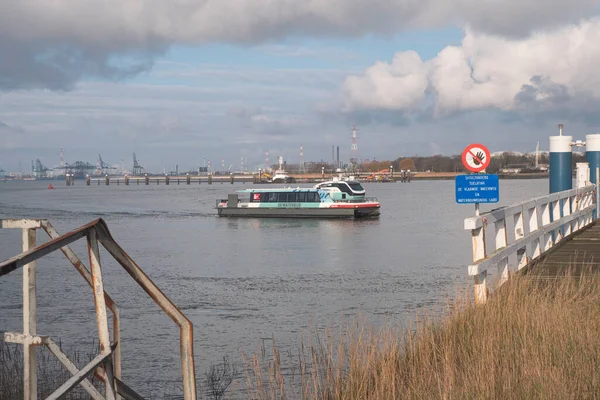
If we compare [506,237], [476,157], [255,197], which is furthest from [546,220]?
[255,197]

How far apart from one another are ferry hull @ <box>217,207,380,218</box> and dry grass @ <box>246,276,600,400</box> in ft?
170

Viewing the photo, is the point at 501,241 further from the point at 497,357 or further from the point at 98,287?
the point at 98,287

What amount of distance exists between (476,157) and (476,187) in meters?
0.92

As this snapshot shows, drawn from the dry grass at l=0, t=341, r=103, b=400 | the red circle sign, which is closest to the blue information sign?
the red circle sign

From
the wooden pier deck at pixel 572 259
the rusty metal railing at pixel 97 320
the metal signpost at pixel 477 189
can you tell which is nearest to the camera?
A: the rusty metal railing at pixel 97 320

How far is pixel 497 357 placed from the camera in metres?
8.08

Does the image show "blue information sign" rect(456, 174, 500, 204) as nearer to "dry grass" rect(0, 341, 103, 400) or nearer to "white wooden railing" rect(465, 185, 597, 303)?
"white wooden railing" rect(465, 185, 597, 303)

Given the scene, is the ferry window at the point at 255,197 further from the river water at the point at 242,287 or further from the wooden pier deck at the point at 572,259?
the wooden pier deck at the point at 572,259

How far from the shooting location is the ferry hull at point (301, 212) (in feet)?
209

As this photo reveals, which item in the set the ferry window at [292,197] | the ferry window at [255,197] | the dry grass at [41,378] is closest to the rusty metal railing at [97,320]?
the dry grass at [41,378]

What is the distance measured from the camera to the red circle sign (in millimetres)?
13320

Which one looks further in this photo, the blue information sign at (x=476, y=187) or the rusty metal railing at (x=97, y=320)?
the blue information sign at (x=476, y=187)

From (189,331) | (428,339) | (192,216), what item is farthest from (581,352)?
(192,216)

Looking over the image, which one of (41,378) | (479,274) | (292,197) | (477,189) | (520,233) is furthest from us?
(292,197)
